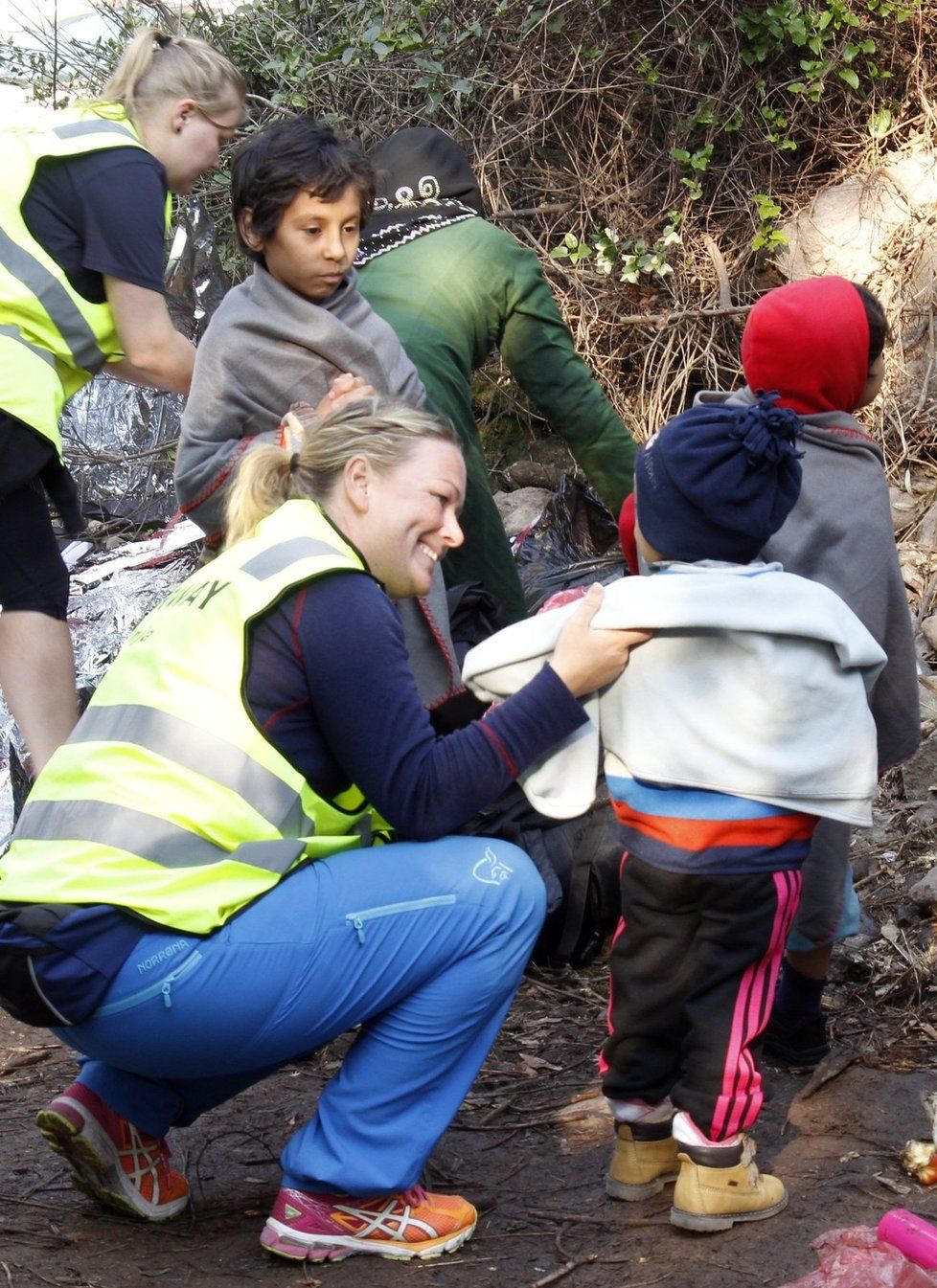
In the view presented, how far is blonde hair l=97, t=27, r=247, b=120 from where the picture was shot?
3.41 m

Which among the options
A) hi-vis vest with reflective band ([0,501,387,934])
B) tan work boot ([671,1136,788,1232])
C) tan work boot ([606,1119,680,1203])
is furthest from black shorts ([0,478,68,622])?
tan work boot ([671,1136,788,1232])

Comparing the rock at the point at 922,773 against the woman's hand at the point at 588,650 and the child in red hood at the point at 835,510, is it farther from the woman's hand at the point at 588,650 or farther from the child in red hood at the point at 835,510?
the woman's hand at the point at 588,650

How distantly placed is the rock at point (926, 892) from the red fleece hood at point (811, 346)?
1.24m

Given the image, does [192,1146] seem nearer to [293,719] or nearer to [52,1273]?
[52,1273]

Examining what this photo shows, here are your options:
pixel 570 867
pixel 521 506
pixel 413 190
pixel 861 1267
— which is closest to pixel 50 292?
pixel 413 190

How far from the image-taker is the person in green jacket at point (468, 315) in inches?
148

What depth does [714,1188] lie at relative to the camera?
90.7 inches

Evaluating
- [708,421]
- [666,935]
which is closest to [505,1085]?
[666,935]

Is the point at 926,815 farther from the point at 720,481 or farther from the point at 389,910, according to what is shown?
the point at 389,910

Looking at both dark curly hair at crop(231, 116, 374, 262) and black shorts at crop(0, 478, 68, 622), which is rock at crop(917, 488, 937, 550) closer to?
dark curly hair at crop(231, 116, 374, 262)

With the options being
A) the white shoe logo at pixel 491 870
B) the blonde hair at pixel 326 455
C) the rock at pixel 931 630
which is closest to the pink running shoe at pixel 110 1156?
the white shoe logo at pixel 491 870

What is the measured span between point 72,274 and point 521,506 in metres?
2.71

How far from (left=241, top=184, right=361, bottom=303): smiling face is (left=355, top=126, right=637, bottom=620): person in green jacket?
19.2 inches

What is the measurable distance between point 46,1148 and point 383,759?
4.03 feet
